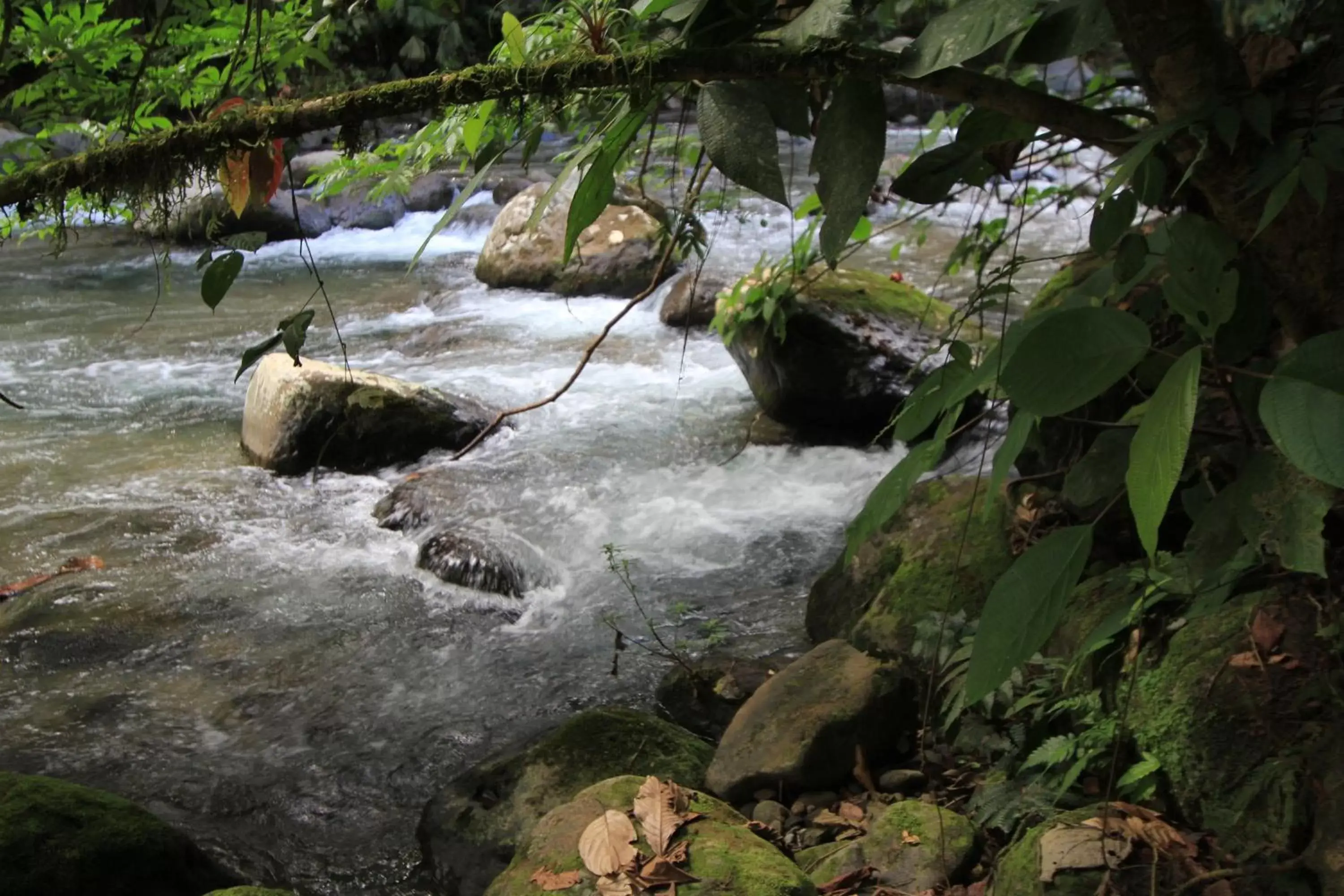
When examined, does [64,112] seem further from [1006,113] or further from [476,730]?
[1006,113]

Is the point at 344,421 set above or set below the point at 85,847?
above

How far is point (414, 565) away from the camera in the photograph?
17.4 ft

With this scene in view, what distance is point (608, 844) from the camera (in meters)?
2.34

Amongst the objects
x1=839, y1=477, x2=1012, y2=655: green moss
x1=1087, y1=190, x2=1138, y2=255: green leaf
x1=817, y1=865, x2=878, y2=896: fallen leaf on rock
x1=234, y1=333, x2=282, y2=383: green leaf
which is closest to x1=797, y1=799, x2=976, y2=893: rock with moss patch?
x1=817, y1=865, x2=878, y2=896: fallen leaf on rock

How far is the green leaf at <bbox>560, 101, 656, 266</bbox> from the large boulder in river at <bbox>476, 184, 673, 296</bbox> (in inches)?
326

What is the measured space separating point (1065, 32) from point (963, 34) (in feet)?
0.75

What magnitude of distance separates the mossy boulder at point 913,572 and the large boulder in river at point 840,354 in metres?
1.84

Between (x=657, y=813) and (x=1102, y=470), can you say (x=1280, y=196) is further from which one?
(x=657, y=813)

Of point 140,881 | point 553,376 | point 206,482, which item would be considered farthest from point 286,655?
point 553,376

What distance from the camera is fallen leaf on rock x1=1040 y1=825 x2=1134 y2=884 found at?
1942 mm

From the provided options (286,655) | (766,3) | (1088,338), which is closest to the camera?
(1088,338)

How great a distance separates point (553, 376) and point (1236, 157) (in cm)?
683

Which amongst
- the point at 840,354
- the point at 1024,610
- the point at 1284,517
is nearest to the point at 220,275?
the point at 1024,610

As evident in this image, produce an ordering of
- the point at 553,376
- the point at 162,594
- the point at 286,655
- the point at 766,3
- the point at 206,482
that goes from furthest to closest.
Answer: the point at 553,376 < the point at 206,482 < the point at 162,594 < the point at 286,655 < the point at 766,3
